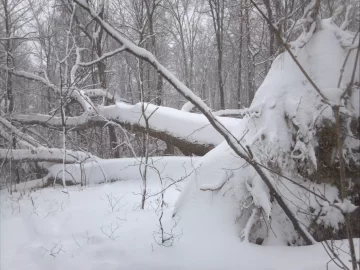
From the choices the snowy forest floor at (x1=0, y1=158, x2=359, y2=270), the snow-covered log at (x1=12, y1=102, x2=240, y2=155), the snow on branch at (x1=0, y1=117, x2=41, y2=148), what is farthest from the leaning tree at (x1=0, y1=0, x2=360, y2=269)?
the snow on branch at (x1=0, y1=117, x2=41, y2=148)

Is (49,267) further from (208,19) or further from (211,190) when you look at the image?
(208,19)

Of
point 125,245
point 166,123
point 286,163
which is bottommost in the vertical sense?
point 125,245

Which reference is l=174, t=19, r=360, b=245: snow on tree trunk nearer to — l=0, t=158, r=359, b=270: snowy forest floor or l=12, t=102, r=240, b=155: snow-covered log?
l=0, t=158, r=359, b=270: snowy forest floor

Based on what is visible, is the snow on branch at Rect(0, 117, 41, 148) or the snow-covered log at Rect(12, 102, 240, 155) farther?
the snow-covered log at Rect(12, 102, 240, 155)

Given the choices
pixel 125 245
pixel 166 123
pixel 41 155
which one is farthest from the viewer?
pixel 41 155

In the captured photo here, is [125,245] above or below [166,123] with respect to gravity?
below

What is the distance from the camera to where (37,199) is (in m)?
6.54

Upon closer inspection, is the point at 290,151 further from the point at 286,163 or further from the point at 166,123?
the point at 166,123

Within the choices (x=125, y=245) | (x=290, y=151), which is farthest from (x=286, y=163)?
(x=125, y=245)

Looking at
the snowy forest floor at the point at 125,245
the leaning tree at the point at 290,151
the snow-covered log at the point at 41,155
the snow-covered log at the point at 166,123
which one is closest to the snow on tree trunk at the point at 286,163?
the leaning tree at the point at 290,151

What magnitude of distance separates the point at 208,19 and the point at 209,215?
26.1m

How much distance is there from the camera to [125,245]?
12.5 feet

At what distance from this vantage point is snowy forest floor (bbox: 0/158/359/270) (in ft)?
11.0

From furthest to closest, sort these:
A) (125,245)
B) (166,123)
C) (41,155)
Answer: (41,155) < (166,123) < (125,245)
